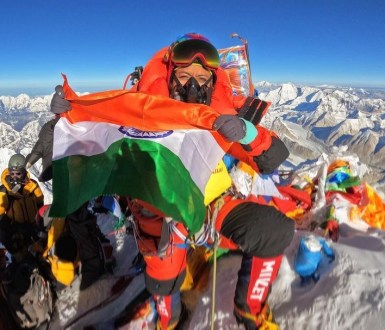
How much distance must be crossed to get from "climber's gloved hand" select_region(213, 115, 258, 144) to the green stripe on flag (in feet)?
1.66

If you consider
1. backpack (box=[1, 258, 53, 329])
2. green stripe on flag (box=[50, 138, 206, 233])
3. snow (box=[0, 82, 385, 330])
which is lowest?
backpack (box=[1, 258, 53, 329])

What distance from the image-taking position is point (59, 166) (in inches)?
122

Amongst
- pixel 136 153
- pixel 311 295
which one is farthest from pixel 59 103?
pixel 311 295

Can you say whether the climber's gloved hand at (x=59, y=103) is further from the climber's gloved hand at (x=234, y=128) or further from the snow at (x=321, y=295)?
the snow at (x=321, y=295)

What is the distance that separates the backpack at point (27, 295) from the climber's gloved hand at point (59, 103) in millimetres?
2655

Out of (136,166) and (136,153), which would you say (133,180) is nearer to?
(136,166)

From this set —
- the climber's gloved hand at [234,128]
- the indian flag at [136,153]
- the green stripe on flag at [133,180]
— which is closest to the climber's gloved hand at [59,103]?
the indian flag at [136,153]

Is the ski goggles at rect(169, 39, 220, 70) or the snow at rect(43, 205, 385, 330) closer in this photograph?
the snow at rect(43, 205, 385, 330)

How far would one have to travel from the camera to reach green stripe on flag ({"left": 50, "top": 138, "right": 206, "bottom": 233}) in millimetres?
2609

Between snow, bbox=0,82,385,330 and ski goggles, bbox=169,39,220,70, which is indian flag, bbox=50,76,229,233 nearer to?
ski goggles, bbox=169,39,220,70

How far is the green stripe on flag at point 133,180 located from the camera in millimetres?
2609

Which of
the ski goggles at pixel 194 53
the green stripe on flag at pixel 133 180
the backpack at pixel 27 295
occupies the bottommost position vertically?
the backpack at pixel 27 295

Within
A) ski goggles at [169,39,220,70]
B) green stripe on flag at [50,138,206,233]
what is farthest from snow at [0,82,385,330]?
ski goggles at [169,39,220,70]

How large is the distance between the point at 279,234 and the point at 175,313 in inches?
62.3
